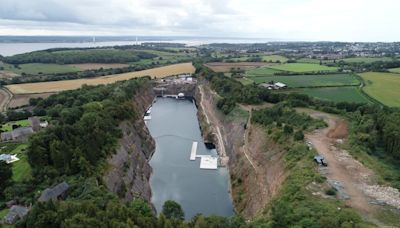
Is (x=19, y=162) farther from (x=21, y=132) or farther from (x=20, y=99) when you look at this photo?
(x=20, y=99)

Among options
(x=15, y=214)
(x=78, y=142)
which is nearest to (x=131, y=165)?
(x=78, y=142)

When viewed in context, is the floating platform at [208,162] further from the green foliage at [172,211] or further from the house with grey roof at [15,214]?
the house with grey roof at [15,214]

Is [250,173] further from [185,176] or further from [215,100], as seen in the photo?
[215,100]

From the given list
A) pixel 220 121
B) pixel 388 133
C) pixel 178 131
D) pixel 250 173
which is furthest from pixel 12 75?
pixel 388 133

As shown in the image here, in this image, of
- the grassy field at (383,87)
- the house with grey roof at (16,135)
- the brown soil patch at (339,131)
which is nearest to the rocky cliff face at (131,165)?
the house with grey roof at (16,135)

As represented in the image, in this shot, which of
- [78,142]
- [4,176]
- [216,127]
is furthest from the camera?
[216,127]

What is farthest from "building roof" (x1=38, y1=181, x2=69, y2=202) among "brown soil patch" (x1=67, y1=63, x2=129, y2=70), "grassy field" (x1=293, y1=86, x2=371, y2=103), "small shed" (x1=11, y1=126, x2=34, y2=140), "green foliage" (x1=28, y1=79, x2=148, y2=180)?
"brown soil patch" (x1=67, y1=63, x2=129, y2=70)
